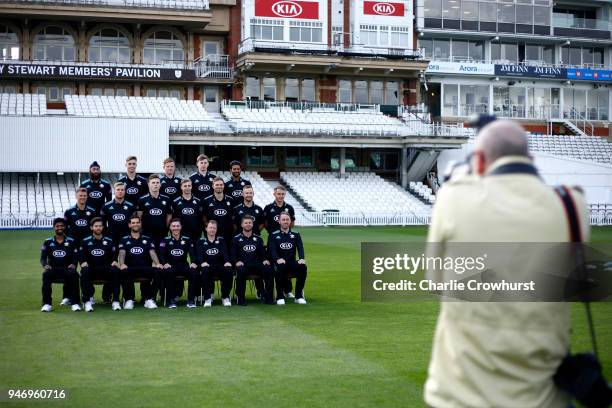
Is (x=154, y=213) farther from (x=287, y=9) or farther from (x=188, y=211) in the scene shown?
(x=287, y=9)

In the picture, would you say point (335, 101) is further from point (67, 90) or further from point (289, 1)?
point (67, 90)

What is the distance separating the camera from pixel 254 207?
15.5 meters

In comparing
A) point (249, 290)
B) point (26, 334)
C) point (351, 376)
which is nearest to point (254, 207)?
point (249, 290)

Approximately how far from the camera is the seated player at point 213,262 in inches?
567

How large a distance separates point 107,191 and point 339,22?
40754 millimetres

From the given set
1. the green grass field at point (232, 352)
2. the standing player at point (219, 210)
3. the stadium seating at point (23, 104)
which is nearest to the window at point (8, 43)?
the stadium seating at point (23, 104)

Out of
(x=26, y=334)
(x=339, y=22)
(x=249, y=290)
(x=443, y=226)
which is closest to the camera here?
(x=443, y=226)

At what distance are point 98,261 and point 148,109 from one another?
1385 inches

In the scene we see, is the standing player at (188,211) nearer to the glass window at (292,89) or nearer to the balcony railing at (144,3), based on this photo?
the balcony railing at (144,3)

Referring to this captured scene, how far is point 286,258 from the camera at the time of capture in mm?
14914

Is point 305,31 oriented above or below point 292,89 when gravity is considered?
above

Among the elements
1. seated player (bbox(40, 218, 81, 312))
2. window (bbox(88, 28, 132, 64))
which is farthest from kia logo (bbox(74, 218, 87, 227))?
window (bbox(88, 28, 132, 64))

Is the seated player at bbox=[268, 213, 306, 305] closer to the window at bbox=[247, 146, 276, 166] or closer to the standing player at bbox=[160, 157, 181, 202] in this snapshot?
the standing player at bbox=[160, 157, 181, 202]

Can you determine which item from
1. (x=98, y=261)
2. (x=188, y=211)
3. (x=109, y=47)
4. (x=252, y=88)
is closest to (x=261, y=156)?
(x=252, y=88)
